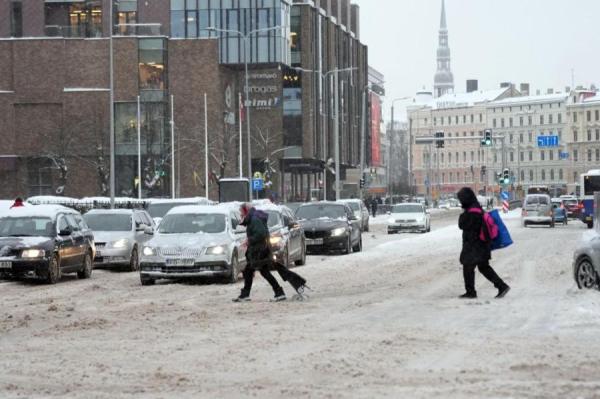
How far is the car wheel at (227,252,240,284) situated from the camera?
84.0ft

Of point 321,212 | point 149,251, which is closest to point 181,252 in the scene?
point 149,251

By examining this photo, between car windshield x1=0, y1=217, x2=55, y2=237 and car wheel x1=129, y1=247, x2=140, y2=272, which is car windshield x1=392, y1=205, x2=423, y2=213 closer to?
car wheel x1=129, y1=247, x2=140, y2=272

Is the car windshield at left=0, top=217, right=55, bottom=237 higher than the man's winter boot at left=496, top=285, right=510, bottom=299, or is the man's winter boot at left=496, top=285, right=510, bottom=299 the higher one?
the car windshield at left=0, top=217, right=55, bottom=237

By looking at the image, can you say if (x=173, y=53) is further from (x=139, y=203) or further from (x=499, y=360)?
(x=499, y=360)

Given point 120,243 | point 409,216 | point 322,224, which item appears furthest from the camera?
point 409,216

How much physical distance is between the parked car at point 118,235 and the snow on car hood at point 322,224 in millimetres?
5798

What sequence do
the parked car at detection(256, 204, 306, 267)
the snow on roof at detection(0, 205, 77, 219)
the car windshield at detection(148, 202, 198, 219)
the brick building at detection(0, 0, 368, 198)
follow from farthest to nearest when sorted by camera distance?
the brick building at detection(0, 0, 368, 198) < the car windshield at detection(148, 202, 198, 219) < the parked car at detection(256, 204, 306, 267) < the snow on roof at detection(0, 205, 77, 219)

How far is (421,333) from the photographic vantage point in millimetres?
14758

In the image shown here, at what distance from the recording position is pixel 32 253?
85.4 feet

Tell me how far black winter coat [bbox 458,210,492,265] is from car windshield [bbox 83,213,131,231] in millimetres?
14306

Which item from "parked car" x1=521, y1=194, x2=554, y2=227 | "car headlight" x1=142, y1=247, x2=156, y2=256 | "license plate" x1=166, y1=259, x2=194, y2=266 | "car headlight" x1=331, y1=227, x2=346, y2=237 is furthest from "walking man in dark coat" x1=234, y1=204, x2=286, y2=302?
"parked car" x1=521, y1=194, x2=554, y2=227

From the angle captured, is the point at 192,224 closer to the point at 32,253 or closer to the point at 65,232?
the point at 65,232

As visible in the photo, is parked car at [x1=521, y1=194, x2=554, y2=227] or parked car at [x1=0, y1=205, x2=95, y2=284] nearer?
parked car at [x1=0, y1=205, x2=95, y2=284]

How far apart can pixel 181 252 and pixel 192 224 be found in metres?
1.60
